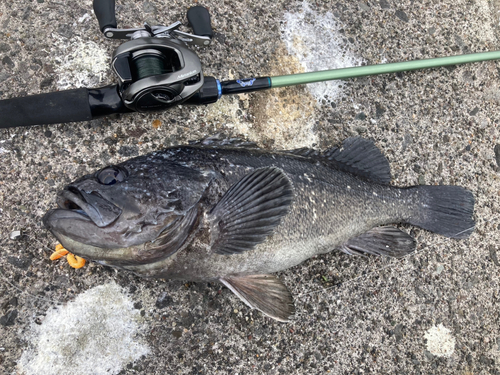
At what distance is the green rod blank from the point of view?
2439 millimetres

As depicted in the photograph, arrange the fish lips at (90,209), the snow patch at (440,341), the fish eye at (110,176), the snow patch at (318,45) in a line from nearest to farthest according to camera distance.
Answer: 1. the fish lips at (90,209)
2. the fish eye at (110,176)
3. the snow patch at (440,341)
4. the snow patch at (318,45)

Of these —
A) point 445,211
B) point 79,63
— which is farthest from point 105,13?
point 445,211

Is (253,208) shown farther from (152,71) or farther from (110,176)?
(152,71)

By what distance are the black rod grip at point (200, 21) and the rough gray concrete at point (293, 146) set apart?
19 cm

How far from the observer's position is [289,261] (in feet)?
6.93

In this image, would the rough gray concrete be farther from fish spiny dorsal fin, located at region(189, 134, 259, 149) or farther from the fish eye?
the fish eye

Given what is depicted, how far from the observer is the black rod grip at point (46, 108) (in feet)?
6.70

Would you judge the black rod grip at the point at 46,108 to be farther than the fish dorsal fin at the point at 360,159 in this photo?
No

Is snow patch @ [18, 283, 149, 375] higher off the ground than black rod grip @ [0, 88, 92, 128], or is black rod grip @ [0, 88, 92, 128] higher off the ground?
black rod grip @ [0, 88, 92, 128]

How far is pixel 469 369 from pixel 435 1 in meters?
3.00

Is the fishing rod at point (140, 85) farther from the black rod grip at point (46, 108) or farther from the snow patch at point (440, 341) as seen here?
the snow patch at point (440, 341)

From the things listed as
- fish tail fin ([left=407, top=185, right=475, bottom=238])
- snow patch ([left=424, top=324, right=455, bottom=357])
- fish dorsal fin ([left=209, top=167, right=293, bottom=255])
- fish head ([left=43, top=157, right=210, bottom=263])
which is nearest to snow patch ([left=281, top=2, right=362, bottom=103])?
fish tail fin ([left=407, top=185, right=475, bottom=238])

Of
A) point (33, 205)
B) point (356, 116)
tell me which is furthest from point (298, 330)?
point (33, 205)

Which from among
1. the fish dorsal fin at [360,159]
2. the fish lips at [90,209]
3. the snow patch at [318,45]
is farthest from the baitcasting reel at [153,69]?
the snow patch at [318,45]
